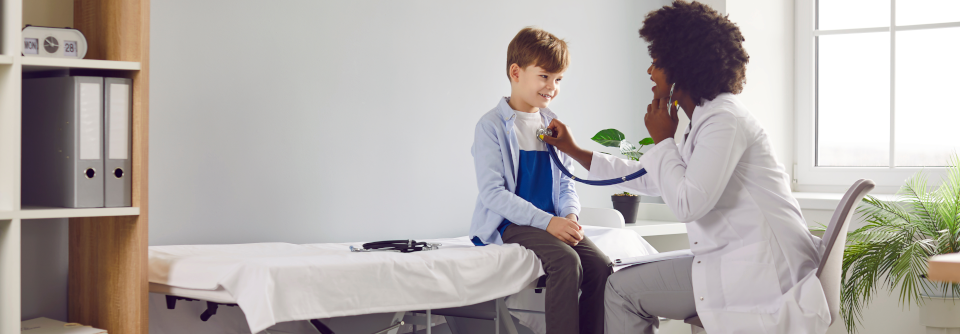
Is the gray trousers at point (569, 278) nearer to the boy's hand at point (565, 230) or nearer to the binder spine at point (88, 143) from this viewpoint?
the boy's hand at point (565, 230)

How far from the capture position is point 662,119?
164 centimetres

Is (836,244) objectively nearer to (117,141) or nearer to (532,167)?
(532,167)

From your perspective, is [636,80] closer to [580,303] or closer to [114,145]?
[580,303]

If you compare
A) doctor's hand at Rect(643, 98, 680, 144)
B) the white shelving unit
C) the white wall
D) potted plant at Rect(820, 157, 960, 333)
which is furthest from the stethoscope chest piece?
potted plant at Rect(820, 157, 960, 333)

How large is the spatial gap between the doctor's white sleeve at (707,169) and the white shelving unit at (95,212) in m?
1.18

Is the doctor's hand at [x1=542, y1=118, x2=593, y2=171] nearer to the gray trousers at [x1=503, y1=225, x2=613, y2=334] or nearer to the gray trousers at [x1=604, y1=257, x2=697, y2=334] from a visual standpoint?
the gray trousers at [x1=503, y1=225, x2=613, y2=334]

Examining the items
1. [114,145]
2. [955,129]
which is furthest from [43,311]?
[955,129]

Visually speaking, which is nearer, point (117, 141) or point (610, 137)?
point (117, 141)

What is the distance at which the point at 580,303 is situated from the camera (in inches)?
73.6

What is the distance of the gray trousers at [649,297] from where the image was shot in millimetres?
1576

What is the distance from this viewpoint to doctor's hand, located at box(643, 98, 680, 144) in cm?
164

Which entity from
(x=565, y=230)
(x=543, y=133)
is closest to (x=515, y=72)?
(x=543, y=133)

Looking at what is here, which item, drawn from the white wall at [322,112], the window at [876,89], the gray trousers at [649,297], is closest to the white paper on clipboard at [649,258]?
the gray trousers at [649,297]

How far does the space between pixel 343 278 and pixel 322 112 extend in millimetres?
922
